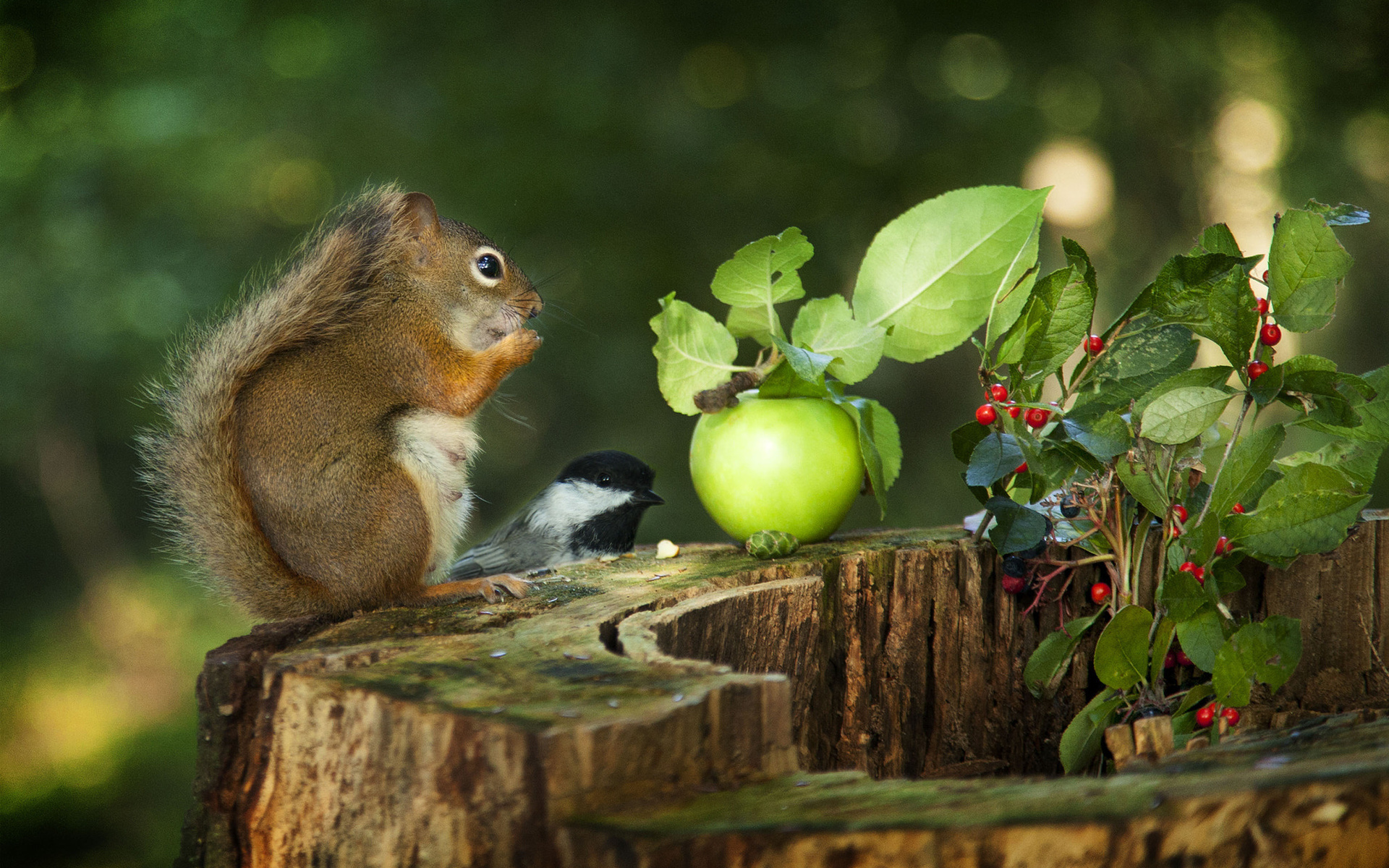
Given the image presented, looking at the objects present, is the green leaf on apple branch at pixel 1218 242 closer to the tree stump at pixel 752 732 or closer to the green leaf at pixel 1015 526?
the green leaf at pixel 1015 526

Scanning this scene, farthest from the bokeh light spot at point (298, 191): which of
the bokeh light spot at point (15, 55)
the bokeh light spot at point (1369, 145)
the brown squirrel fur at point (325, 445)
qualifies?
the bokeh light spot at point (1369, 145)

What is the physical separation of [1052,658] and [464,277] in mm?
1190

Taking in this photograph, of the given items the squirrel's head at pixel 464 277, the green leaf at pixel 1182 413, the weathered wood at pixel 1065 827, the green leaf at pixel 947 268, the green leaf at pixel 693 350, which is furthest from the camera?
the green leaf at pixel 693 350

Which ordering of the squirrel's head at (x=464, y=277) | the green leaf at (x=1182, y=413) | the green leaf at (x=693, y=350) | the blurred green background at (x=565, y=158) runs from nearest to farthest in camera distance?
the green leaf at (x=1182, y=413), the squirrel's head at (x=464, y=277), the green leaf at (x=693, y=350), the blurred green background at (x=565, y=158)

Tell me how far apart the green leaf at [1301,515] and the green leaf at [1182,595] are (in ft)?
0.33

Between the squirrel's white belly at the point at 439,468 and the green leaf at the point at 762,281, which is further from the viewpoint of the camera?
the green leaf at the point at 762,281

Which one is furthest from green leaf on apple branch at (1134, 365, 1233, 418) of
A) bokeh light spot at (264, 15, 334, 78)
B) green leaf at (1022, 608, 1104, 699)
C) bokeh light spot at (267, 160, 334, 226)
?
bokeh light spot at (264, 15, 334, 78)

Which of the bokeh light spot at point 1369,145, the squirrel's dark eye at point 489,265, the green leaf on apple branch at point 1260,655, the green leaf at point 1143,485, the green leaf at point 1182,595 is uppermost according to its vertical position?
the bokeh light spot at point 1369,145

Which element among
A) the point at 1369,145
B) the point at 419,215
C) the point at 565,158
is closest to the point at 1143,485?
the point at 419,215

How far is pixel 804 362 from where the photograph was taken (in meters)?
1.75

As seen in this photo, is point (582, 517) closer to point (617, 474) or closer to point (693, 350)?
point (617, 474)

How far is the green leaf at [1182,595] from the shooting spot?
4.68ft

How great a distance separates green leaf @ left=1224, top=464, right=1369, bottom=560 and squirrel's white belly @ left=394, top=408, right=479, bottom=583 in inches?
44.8

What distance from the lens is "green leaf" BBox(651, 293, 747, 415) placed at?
6.45 feet
